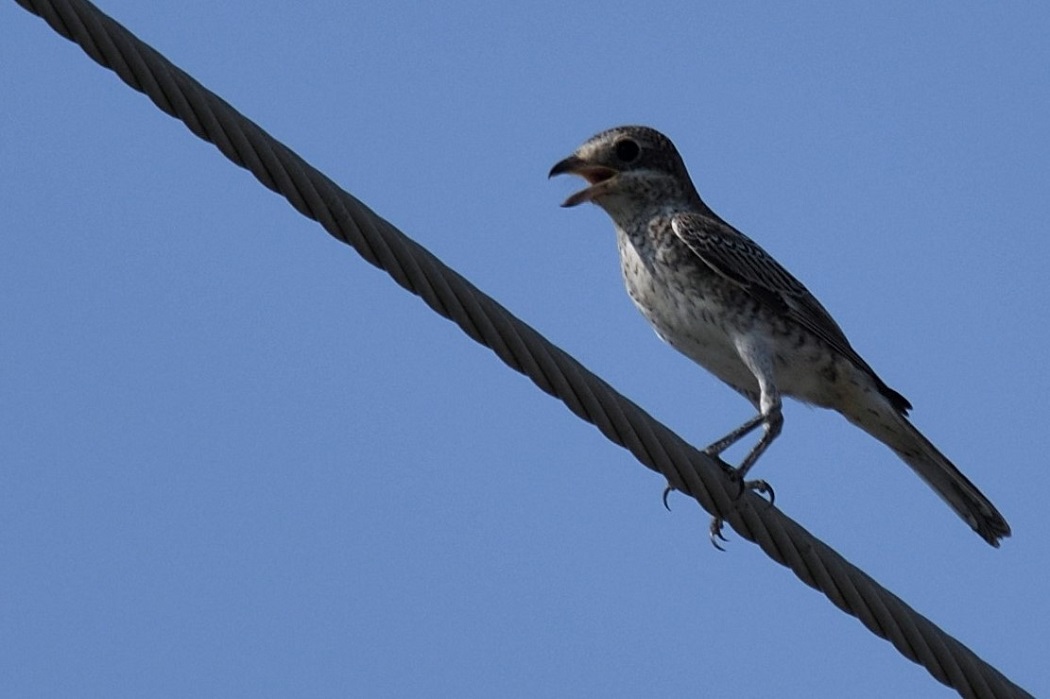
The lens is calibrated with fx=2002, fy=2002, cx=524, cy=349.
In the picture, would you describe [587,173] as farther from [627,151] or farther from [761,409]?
[761,409]

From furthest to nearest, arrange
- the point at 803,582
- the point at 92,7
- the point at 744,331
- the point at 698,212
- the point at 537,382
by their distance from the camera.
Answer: the point at 698,212 → the point at 744,331 → the point at 803,582 → the point at 537,382 → the point at 92,7

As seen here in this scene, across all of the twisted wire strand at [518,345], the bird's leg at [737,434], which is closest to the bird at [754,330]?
the bird's leg at [737,434]

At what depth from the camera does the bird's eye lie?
994cm

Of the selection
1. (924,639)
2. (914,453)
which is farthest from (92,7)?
(914,453)

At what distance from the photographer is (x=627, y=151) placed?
9.96m

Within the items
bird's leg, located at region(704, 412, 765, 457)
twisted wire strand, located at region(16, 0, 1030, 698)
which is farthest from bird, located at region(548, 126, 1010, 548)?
twisted wire strand, located at region(16, 0, 1030, 698)

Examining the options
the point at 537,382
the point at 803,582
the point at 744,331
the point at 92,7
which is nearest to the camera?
the point at 92,7

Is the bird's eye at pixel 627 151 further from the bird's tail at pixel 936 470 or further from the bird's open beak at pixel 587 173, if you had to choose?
the bird's tail at pixel 936 470

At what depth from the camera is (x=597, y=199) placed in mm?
9719

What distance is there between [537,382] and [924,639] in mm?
1454

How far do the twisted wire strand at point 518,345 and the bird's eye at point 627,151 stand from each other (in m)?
3.43

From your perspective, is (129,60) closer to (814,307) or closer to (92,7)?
(92,7)

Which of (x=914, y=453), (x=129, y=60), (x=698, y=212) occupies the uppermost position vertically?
(x=698, y=212)

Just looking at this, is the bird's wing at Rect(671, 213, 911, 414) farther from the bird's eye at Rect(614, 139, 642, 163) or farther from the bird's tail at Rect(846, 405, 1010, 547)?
the bird's eye at Rect(614, 139, 642, 163)
